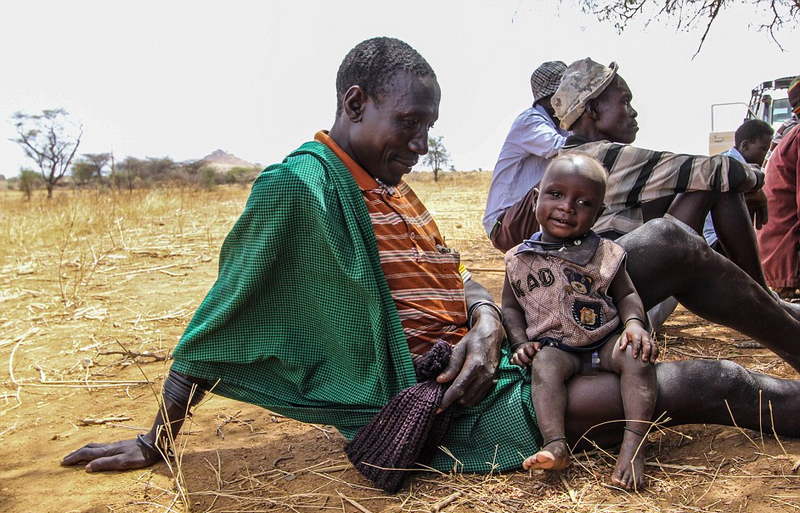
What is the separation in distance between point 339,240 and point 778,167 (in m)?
3.60

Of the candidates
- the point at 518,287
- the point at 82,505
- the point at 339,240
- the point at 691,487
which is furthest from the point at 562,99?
the point at 82,505

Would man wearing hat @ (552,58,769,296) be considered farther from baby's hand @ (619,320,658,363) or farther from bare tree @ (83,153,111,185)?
bare tree @ (83,153,111,185)

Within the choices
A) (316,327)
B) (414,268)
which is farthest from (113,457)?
(414,268)

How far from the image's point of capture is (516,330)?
2100mm

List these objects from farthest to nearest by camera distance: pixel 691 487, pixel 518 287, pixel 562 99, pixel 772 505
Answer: pixel 562 99, pixel 518 287, pixel 691 487, pixel 772 505

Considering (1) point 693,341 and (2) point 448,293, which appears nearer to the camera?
(2) point 448,293

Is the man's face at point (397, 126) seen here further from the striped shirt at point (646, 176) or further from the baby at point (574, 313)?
the striped shirt at point (646, 176)

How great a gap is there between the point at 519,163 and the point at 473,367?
2051 millimetres

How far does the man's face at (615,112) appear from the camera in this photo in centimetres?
303

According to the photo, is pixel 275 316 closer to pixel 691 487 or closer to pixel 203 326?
pixel 203 326

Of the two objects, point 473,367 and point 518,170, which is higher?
point 518,170

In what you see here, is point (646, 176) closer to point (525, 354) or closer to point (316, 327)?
point (525, 354)

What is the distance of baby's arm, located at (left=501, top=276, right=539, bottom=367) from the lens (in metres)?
1.98

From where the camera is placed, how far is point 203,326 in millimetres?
1994
